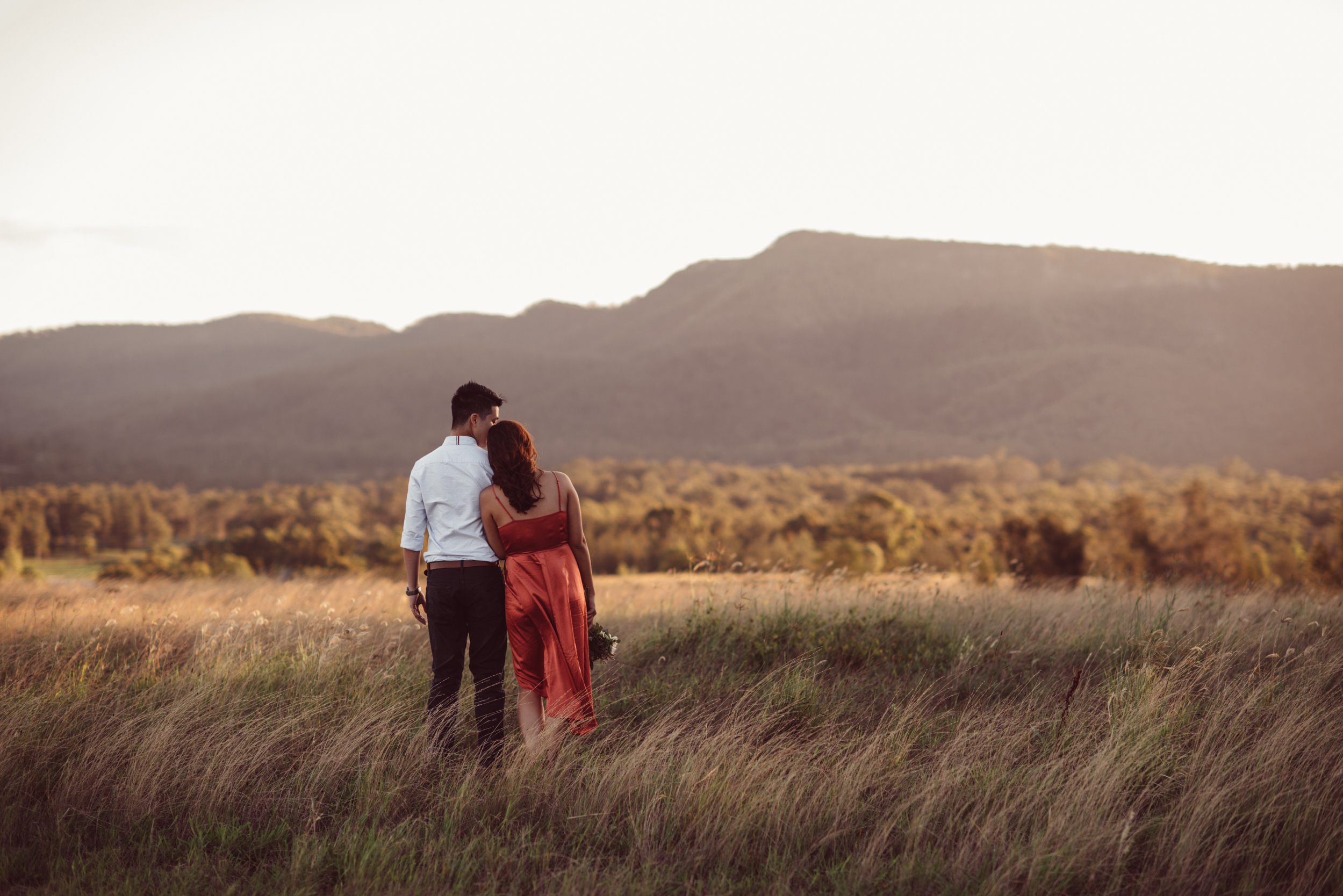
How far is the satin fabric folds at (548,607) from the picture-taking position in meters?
4.62

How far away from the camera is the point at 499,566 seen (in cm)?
476

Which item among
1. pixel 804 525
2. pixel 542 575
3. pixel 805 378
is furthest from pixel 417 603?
pixel 805 378

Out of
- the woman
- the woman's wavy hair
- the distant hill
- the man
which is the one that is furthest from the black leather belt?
the distant hill

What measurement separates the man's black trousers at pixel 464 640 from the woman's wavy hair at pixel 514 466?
1.47 feet

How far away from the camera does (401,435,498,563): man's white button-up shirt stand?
A: 4.64 meters

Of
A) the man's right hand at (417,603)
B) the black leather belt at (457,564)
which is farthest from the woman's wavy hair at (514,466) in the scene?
the man's right hand at (417,603)

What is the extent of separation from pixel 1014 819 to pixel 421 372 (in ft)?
477

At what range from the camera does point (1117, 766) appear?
4312 mm

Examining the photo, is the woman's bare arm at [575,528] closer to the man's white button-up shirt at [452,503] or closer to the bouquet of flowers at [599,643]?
the bouquet of flowers at [599,643]

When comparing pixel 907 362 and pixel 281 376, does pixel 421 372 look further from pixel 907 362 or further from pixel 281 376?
pixel 907 362

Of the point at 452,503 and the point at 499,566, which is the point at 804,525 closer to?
the point at 499,566

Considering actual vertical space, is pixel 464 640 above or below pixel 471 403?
below

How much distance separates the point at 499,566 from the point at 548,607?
0.38 meters

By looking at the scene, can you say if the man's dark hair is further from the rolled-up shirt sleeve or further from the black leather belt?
the black leather belt
